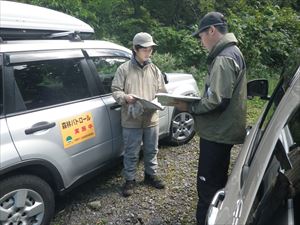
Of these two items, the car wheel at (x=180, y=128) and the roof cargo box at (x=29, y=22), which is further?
the car wheel at (x=180, y=128)

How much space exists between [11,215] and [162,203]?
1.64 meters

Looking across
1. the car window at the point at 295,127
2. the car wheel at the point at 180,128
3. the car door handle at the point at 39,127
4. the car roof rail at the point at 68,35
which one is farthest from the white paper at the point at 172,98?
the car wheel at the point at 180,128

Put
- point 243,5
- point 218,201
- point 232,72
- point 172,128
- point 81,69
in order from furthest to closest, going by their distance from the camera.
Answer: point 243,5
point 172,128
point 81,69
point 232,72
point 218,201

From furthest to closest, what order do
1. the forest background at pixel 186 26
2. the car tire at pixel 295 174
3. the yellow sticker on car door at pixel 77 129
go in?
the forest background at pixel 186 26 → the yellow sticker on car door at pixel 77 129 → the car tire at pixel 295 174

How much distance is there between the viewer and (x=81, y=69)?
12.2 feet

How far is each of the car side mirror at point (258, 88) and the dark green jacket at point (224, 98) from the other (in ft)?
0.71

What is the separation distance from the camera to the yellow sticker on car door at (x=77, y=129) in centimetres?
329

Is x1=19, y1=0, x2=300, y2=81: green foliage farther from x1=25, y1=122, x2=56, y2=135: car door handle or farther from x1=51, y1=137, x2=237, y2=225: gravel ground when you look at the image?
x1=25, y1=122, x2=56, y2=135: car door handle

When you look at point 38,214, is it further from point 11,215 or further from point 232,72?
point 232,72

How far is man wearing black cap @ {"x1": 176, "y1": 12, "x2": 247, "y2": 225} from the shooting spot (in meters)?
2.74

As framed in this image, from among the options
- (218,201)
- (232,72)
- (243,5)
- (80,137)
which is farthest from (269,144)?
(243,5)

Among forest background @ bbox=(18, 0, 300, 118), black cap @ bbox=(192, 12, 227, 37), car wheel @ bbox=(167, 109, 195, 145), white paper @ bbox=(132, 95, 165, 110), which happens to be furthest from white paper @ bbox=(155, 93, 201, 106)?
forest background @ bbox=(18, 0, 300, 118)

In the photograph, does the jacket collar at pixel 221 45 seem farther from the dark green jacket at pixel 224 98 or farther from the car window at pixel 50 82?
the car window at pixel 50 82

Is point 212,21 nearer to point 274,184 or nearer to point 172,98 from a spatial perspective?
point 172,98
